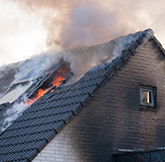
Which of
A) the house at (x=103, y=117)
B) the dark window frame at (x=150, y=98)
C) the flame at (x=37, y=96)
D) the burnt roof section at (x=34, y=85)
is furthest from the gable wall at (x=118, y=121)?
the flame at (x=37, y=96)

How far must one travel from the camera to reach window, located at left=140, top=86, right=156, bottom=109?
61.5 ft

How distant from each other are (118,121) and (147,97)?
1.76 metres

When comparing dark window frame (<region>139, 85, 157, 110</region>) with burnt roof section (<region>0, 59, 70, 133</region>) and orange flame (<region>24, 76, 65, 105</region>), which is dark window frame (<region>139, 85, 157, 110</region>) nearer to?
burnt roof section (<region>0, 59, 70, 133</region>)

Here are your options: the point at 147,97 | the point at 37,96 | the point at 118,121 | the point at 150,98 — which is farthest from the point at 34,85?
the point at 150,98

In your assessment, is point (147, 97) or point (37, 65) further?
point (37, 65)

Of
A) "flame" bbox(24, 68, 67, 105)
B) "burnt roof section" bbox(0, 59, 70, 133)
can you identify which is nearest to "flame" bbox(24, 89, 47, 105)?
"flame" bbox(24, 68, 67, 105)

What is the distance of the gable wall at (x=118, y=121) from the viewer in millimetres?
16969

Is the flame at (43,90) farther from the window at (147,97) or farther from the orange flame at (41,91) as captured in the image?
the window at (147,97)

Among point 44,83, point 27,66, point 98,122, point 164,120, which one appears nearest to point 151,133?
point 164,120

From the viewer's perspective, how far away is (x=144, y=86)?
62.3 ft

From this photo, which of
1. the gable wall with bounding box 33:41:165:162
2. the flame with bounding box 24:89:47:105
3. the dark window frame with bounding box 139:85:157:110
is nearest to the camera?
the gable wall with bounding box 33:41:165:162

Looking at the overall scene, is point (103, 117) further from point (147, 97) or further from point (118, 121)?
point (147, 97)

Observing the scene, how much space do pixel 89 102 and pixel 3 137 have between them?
140 inches

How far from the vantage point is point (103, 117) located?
17781mm
